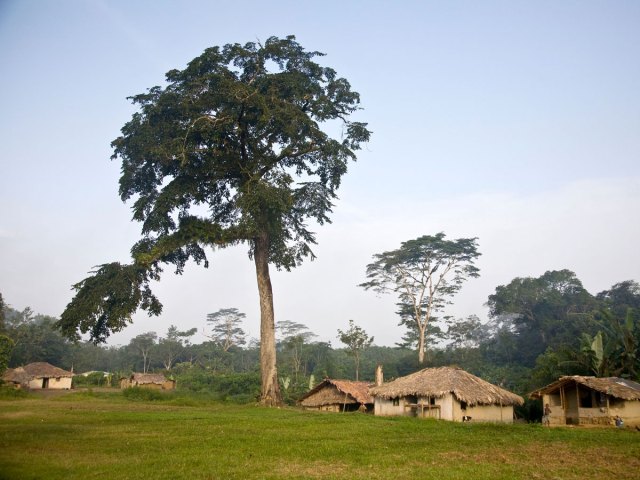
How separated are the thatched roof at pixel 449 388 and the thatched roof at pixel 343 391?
337cm

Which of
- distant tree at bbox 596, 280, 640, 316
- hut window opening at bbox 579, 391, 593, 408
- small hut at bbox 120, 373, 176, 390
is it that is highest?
distant tree at bbox 596, 280, 640, 316

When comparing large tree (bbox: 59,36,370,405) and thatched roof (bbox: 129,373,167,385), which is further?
thatched roof (bbox: 129,373,167,385)

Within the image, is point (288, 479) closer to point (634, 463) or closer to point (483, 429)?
point (634, 463)

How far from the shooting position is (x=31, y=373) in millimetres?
55406

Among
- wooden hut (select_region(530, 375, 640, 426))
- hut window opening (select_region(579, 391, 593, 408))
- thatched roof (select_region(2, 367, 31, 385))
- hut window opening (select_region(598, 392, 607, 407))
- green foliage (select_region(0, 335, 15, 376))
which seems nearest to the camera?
wooden hut (select_region(530, 375, 640, 426))

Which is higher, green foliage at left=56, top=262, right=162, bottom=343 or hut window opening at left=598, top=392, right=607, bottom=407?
green foliage at left=56, top=262, right=162, bottom=343

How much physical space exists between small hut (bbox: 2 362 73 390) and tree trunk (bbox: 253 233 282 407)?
34244mm

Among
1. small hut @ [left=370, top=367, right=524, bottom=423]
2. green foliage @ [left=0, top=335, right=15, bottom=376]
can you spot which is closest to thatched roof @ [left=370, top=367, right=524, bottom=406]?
small hut @ [left=370, top=367, right=524, bottom=423]

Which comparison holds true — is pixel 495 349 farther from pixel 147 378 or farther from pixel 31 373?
pixel 31 373

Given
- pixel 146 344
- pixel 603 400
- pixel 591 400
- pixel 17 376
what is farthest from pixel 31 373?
pixel 603 400

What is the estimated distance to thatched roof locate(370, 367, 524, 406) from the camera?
2858 centimetres

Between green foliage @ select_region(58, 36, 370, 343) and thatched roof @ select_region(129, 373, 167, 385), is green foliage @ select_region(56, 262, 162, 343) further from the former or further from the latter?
thatched roof @ select_region(129, 373, 167, 385)

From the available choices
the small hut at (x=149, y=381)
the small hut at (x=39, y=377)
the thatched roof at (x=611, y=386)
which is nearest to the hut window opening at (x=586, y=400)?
the thatched roof at (x=611, y=386)

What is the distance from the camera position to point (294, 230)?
34.3m
